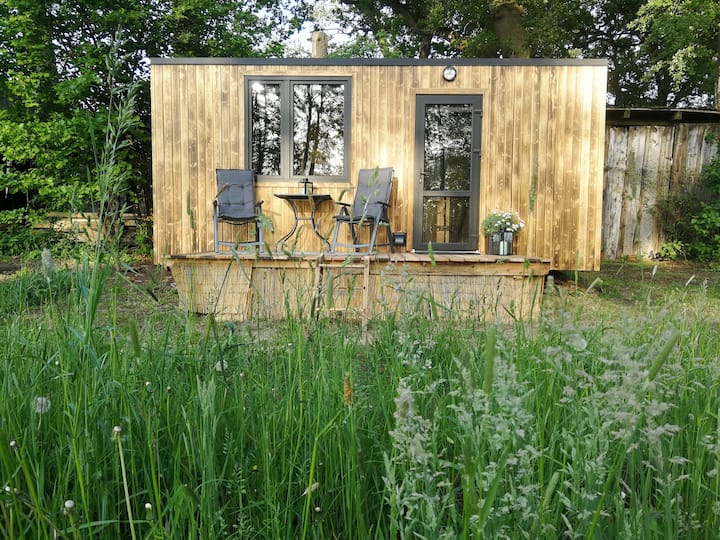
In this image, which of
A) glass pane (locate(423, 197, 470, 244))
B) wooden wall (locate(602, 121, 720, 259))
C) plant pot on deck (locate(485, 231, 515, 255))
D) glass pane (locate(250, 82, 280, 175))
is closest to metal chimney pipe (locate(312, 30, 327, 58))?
glass pane (locate(250, 82, 280, 175))

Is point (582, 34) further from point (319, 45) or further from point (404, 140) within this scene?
point (404, 140)

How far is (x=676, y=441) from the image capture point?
1.11m

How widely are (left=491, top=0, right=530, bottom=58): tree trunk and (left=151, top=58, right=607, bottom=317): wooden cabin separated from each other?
25.6 feet

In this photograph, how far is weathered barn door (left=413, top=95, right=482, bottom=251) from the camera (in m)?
6.79

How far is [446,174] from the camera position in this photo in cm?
689

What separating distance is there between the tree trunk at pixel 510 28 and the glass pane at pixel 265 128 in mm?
8797

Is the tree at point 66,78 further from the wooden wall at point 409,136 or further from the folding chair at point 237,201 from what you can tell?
the folding chair at point 237,201

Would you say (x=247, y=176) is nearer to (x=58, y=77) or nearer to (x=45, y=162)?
(x=45, y=162)

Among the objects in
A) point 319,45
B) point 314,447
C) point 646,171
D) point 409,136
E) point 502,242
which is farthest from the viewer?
point 646,171

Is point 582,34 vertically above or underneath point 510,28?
above

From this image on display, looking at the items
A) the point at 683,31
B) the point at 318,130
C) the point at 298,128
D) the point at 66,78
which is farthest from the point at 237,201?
the point at 683,31

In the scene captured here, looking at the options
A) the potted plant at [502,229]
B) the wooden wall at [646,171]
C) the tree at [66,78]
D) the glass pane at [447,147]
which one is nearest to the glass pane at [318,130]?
the glass pane at [447,147]

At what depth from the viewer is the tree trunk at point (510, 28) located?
13562 mm

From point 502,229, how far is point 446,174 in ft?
3.54
